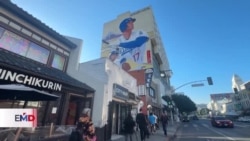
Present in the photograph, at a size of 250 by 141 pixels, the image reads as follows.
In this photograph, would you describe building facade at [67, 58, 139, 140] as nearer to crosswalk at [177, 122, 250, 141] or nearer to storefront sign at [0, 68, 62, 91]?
storefront sign at [0, 68, 62, 91]

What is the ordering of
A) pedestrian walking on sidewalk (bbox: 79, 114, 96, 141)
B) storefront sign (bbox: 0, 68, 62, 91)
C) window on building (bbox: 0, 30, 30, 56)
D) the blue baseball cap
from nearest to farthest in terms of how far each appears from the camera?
pedestrian walking on sidewalk (bbox: 79, 114, 96, 141) < storefront sign (bbox: 0, 68, 62, 91) < window on building (bbox: 0, 30, 30, 56) < the blue baseball cap

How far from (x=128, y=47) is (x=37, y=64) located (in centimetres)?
2863

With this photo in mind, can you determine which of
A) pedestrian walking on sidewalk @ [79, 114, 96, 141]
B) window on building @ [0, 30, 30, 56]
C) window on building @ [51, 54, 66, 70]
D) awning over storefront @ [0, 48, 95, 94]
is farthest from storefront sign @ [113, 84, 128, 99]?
pedestrian walking on sidewalk @ [79, 114, 96, 141]

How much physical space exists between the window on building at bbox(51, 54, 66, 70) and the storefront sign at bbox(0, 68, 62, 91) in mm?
2843

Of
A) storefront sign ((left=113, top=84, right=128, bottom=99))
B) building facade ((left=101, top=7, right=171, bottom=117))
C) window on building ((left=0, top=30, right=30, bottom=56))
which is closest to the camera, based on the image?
window on building ((left=0, top=30, right=30, bottom=56))

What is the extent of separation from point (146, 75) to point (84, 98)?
13382 millimetres

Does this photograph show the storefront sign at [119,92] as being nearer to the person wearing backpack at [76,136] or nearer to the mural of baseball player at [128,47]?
the person wearing backpack at [76,136]

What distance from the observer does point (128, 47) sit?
36688 mm

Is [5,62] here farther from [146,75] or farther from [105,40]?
[105,40]

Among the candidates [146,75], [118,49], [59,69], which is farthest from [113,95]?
[118,49]

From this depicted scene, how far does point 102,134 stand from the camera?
9.78 meters

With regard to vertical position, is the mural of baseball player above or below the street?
above

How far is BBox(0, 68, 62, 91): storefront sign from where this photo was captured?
20.1 feet

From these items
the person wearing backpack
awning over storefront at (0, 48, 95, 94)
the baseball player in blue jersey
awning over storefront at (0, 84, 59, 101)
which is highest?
the baseball player in blue jersey
